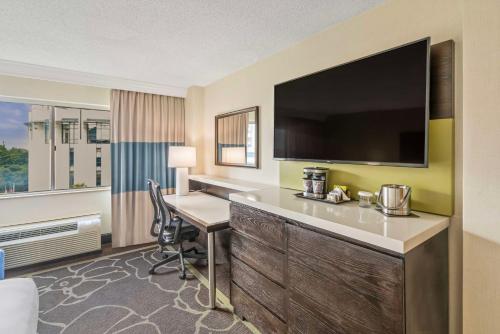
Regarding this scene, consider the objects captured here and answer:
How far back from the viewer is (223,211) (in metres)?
2.47

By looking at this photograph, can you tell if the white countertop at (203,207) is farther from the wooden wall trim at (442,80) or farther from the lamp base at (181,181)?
the wooden wall trim at (442,80)

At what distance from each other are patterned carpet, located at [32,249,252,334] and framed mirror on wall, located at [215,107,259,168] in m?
1.40

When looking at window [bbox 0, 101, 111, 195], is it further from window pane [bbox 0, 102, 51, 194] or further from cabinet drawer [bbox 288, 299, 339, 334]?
cabinet drawer [bbox 288, 299, 339, 334]

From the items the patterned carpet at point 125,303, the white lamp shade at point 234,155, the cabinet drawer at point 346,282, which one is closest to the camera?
the cabinet drawer at point 346,282

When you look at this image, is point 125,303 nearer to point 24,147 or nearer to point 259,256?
point 259,256

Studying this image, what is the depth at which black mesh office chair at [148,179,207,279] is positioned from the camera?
2.57 meters

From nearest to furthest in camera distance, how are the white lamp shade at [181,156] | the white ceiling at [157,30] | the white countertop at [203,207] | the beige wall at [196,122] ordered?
the white ceiling at [157,30] → the white countertop at [203,207] → the white lamp shade at [181,156] → the beige wall at [196,122]

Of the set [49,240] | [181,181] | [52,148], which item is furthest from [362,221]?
[52,148]

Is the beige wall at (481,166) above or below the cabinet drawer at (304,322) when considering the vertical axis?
above

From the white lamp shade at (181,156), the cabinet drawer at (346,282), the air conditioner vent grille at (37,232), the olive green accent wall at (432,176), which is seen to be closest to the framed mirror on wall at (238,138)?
the white lamp shade at (181,156)

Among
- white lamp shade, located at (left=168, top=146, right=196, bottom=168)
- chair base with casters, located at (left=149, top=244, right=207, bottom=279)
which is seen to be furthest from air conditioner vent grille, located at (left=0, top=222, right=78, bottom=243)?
white lamp shade, located at (left=168, top=146, right=196, bottom=168)

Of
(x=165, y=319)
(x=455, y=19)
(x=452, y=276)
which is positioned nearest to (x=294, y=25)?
(x=455, y=19)

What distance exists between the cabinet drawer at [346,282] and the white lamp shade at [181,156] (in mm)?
2186

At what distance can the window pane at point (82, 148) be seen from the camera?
3.24m
